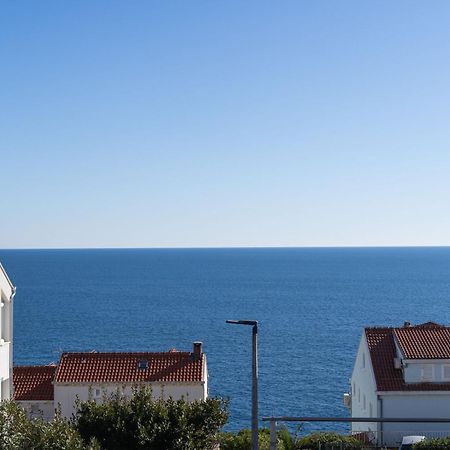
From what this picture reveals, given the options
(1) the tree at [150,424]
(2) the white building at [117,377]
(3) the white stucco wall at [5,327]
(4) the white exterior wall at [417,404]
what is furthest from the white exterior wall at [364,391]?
(1) the tree at [150,424]

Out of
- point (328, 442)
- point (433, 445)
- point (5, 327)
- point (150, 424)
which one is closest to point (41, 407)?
point (5, 327)

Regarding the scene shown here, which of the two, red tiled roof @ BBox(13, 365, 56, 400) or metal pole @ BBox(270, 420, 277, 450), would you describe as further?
red tiled roof @ BBox(13, 365, 56, 400)

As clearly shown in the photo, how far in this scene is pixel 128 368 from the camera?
47.9 m

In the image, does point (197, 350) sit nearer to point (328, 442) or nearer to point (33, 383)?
point (33, 383)

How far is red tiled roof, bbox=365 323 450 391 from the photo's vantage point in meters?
46.2

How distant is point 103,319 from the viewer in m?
146

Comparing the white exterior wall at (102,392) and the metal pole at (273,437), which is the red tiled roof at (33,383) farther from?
the metal pole at (273,437)

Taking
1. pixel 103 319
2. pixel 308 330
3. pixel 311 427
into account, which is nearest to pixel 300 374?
pixel 311 427

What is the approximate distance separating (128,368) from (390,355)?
52.8 ft

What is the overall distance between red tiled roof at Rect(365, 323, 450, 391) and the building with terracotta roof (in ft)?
64.5

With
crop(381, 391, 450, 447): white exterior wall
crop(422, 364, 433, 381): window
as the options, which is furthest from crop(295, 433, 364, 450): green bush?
crop(422, 364, 433, 381): window

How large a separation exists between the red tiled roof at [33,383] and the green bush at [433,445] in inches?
929

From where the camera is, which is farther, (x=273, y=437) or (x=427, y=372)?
(x=427, y=372)

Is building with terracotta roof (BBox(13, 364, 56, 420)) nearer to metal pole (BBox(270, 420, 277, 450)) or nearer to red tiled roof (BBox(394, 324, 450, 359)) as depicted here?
red tiled roof (BBox(394, 324, 450, 359))
